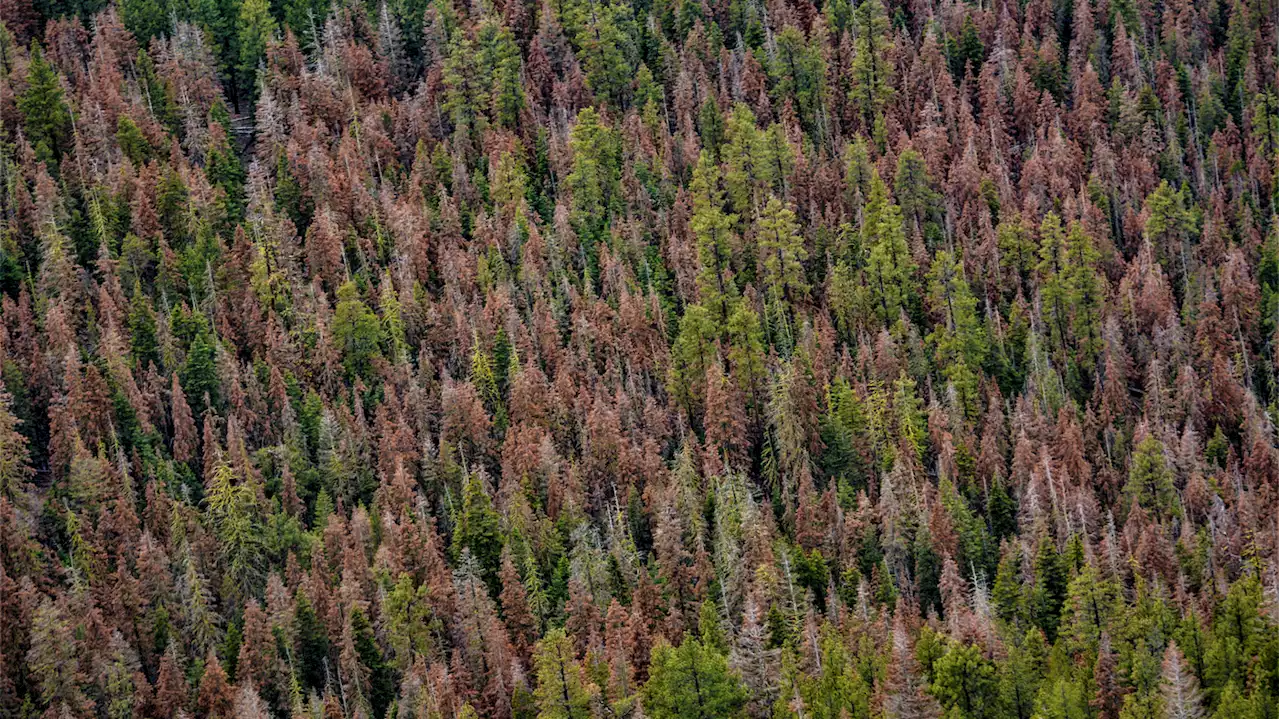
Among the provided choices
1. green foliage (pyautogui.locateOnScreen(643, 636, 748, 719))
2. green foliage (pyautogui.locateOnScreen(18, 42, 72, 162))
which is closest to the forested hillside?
green foliage (pyautogui.locateOnScreen(643, 636, 748, 719))

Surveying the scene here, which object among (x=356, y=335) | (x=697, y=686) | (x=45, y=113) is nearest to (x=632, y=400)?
(x=356, y=335)

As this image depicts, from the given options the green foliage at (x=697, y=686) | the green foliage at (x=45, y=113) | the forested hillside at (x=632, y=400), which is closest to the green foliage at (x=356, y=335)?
the forested hillside at (x=632, y=400)

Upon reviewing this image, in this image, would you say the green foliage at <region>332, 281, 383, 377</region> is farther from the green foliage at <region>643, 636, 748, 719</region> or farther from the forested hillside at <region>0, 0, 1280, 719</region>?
the green foliage at <region>643, 636, 748, 719</region>

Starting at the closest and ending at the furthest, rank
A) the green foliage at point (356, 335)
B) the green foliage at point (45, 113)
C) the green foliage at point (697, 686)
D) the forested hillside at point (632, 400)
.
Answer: the green foliage at point (697, 686) → the forested hillside at point (632, 400) → the green foliage at point (356, 335) → the green foliage at point (45, 113)

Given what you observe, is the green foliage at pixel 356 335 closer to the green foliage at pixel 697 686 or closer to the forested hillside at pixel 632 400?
the forested hillside at pixel 632 400

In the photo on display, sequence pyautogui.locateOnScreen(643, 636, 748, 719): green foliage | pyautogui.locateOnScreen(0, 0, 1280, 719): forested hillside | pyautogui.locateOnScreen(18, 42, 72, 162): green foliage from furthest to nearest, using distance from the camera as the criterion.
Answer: pyautogui.locateOnScreen(18, 42, 72, 162): green foliage < pyautogui.locateOnScreen(0, 0, 1280, 719): forested hillside < pyautogui.locateOnScreen(643, 636, 748, 719): green foliage

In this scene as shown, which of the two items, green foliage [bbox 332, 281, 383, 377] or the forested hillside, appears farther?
green foliage [bbox 332, 281, 383, 377]

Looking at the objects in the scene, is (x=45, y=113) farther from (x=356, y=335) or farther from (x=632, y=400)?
(x=632, y=400)

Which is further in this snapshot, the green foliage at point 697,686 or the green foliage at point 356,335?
the green foliage at point 356,335
